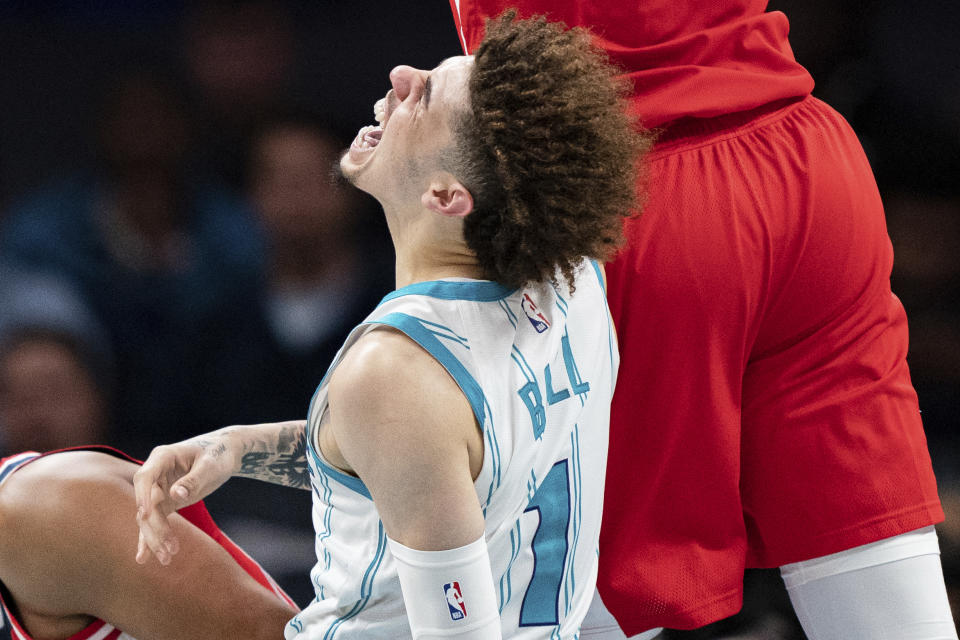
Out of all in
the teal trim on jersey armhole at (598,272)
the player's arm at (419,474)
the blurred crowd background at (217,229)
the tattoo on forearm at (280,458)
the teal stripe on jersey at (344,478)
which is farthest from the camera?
the blurred crowd background at (217,229)

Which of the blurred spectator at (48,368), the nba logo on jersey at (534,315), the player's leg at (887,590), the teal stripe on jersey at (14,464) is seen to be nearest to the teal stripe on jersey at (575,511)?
the nba logo on jersey at (534,315)

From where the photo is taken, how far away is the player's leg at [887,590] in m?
1.21

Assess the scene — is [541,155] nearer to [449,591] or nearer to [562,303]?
[562,303]

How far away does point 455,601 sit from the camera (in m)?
0.92

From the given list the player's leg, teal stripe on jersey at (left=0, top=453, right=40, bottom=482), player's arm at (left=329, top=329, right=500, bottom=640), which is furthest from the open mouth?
the player's leg

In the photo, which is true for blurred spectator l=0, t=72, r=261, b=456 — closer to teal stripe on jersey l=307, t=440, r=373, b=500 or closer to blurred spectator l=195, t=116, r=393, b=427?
blurred spectator l=195, t=116, r=393, b=427

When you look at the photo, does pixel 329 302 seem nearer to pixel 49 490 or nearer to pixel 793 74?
pixel 49 490

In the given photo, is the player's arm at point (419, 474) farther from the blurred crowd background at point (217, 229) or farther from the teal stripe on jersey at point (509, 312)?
the blurred crowd background at point (217, 229)

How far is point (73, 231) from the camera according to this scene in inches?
85.3

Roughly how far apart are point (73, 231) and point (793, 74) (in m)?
1.54

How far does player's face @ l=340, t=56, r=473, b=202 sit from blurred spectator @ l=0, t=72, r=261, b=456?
44.7 inches

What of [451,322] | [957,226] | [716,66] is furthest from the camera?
[957,226]

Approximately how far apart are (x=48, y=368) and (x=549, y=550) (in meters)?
1.52

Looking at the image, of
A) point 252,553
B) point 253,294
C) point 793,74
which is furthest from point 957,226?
point 252,553
